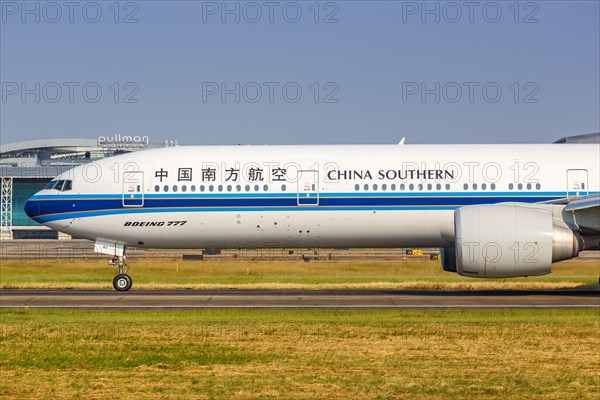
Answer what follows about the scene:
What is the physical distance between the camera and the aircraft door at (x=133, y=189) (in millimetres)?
31281

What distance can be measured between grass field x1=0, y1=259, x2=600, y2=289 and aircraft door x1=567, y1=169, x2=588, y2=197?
586cm

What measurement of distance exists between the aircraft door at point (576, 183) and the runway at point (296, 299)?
3785mm

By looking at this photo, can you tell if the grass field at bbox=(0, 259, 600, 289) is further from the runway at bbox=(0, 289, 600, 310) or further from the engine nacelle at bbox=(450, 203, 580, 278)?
the engine nacelle at bbox=(450, 203, 580, 278)

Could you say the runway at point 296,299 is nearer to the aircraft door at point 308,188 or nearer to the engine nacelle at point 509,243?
the engine nacelle at point 509,243

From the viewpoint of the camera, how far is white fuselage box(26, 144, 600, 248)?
30.4 m

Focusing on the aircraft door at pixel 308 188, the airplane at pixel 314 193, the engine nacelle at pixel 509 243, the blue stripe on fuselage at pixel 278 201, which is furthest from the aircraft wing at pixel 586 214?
the aircraft door at pixel 308 188

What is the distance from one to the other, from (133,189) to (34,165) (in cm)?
11821

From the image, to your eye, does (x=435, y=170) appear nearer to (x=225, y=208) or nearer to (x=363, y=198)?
(x=363, y=198)

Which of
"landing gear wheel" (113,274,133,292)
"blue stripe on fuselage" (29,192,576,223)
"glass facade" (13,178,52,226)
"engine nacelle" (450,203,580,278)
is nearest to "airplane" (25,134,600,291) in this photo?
"blue stripe on fuselage" (29,192,576,223)

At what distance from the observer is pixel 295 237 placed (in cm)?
3100

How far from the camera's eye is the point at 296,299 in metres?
29.6

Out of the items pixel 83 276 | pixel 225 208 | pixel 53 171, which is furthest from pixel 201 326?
pixel 53 171

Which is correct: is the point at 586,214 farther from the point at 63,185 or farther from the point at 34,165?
the point at 34,165

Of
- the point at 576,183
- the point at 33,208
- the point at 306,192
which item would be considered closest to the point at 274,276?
the point at 306,192
